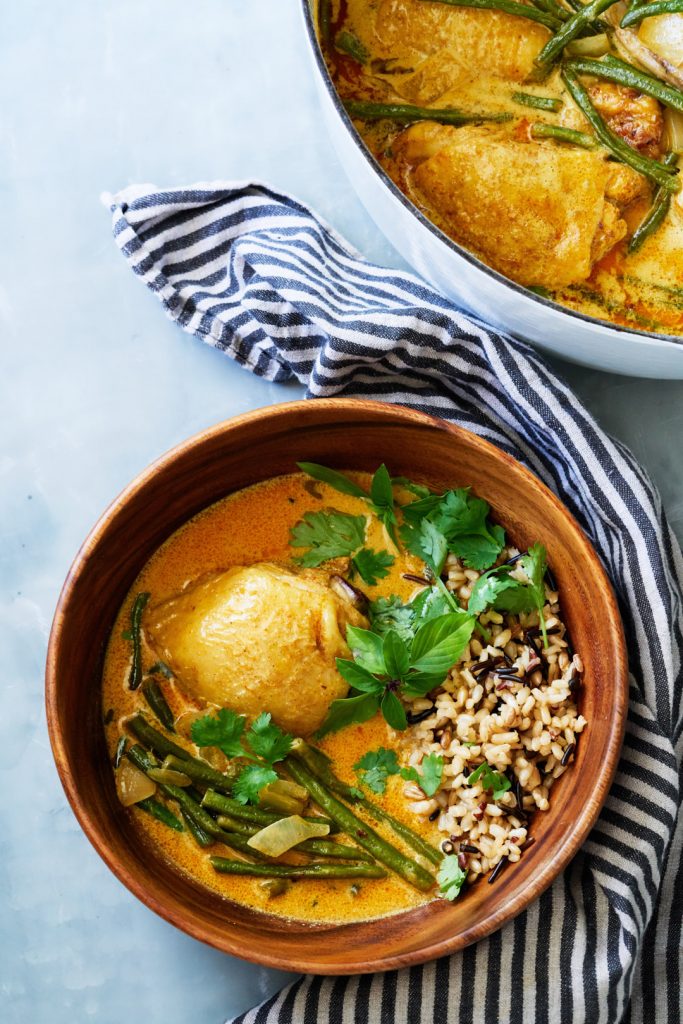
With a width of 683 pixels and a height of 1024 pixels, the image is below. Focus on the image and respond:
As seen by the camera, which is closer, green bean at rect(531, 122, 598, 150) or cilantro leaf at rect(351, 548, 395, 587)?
green bean at rect(531, 122, 598, 150)

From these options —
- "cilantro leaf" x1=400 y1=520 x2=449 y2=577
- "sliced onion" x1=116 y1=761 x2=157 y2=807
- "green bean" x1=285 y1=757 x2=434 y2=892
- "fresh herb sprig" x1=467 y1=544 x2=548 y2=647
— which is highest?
"cilantro leaf" x1=400 y1=520 x2=449 y2=577

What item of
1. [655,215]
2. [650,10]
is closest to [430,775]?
[655,215]

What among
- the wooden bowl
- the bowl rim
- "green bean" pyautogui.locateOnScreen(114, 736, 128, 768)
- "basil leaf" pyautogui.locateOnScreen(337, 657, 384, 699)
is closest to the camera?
the bowl rim

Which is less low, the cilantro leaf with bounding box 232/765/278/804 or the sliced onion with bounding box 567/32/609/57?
the sliced onion with bounding box 567/32/609/57

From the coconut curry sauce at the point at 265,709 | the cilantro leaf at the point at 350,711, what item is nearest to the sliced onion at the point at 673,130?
the coconut curry sauce at the point at 265,709

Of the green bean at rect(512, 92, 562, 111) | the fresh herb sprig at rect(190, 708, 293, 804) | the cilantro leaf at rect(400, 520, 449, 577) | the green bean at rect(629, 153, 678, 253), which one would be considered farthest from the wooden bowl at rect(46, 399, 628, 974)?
the green bean at rect(512, 92, 562, 111)

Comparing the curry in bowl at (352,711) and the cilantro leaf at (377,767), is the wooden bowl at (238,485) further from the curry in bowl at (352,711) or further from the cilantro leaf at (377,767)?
the cilantro leaf at (377,767)

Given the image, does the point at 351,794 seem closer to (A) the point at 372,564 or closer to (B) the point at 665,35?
(A) the point at 372,564

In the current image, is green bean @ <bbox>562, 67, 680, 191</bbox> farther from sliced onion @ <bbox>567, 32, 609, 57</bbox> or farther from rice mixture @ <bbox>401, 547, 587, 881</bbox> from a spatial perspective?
rice mixture @ <bbox>401, 547, 587, 881</bbox>
